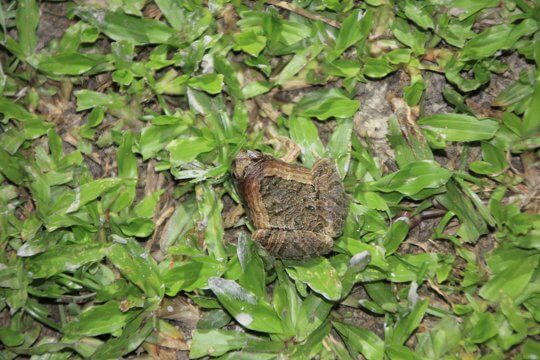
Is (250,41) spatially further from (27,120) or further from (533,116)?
(533,116)

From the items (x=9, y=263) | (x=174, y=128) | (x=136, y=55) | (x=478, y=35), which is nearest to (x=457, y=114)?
(x=478, y=35)

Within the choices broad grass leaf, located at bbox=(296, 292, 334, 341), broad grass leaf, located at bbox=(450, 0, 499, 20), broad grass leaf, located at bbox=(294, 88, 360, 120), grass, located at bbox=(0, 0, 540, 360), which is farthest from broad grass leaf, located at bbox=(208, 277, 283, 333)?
broad grass leaf, located at bbox=(450, 0, 499, 20)

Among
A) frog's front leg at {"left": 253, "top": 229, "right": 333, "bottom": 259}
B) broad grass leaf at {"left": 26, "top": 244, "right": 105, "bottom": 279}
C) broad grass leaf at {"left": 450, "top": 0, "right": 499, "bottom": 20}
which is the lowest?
broad grass leaf at {"left": 26, "top": 244, "right": 105, "bottom": 279}

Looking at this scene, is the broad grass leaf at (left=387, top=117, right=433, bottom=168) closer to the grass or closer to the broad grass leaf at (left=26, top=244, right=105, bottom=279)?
the grass

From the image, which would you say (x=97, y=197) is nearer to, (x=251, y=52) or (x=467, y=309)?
(x=251, y=52)

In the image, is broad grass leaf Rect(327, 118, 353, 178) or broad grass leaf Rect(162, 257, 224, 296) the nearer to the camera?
broad grass leaf Rect(162, 257, 224, 296)
